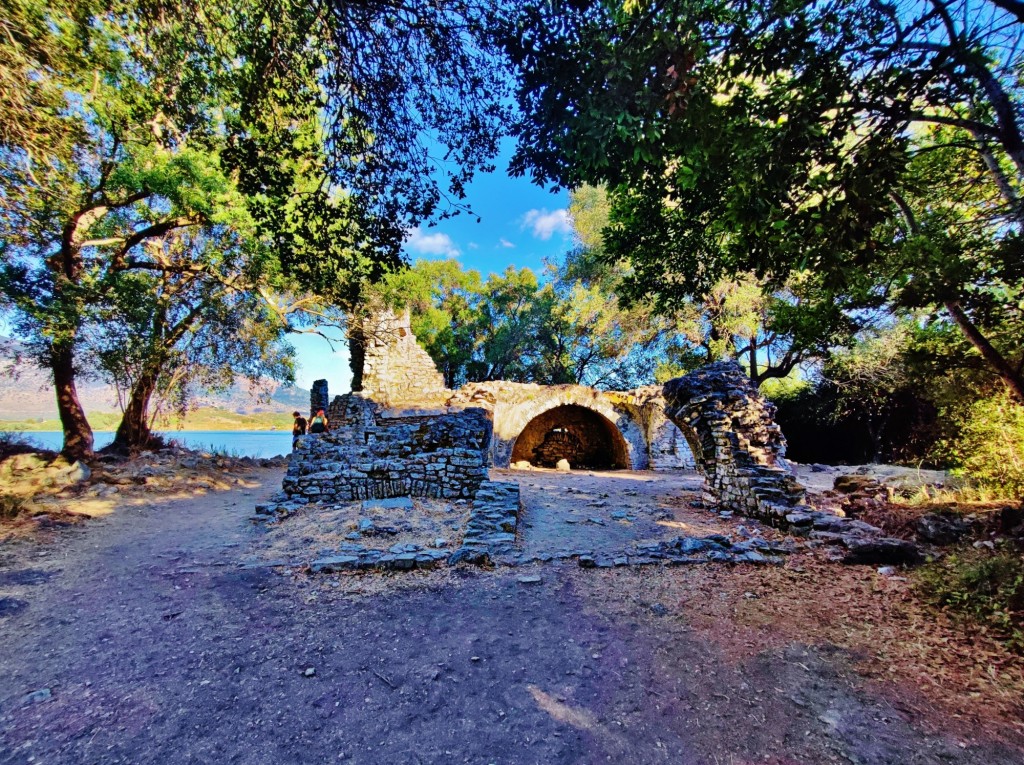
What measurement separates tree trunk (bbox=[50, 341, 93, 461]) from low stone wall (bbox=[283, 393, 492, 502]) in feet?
22.8

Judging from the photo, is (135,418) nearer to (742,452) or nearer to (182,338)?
(182,338)

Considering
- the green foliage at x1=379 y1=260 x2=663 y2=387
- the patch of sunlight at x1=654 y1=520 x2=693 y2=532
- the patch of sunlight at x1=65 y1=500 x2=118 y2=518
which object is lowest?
the patch of sunlight at x1=65 y1=500 x2=118 y2=518

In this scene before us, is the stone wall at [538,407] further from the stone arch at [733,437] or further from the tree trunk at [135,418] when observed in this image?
the tree trunk at [135,418]

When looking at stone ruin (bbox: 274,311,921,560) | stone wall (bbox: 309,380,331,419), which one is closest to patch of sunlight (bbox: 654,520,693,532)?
stone ruin (bbox: 274,311,921,560)

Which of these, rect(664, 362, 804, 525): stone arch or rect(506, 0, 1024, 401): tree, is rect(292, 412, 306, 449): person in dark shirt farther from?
rect(506, 0, 1024, 401): tree

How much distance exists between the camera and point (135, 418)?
11.9 m

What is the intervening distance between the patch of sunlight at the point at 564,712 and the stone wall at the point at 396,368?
39.0ft

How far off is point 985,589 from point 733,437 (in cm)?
411

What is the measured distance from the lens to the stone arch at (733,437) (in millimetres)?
6293

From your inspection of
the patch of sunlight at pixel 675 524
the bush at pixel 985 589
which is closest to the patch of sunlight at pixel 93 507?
the patch of sunlight at pixel 675 524

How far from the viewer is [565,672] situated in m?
2.57

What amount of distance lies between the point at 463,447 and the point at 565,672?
5614 millimetres

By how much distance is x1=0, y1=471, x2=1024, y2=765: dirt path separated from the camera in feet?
6.42

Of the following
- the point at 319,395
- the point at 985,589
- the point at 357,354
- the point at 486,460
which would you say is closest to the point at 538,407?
the point at 486,460
